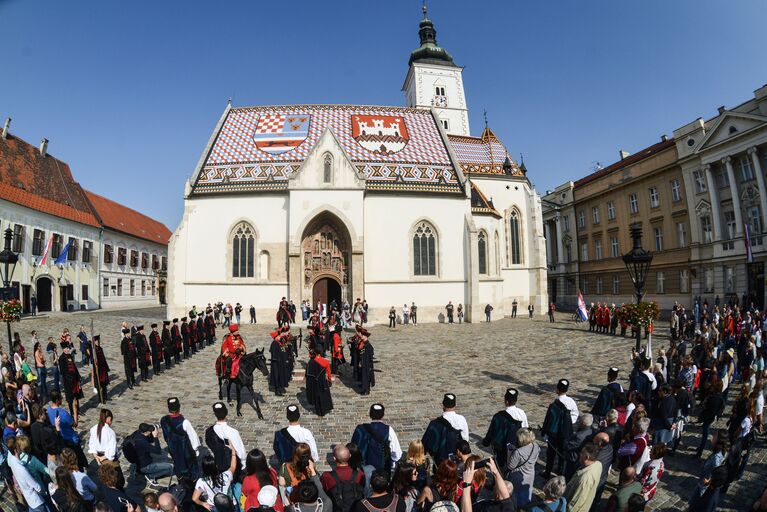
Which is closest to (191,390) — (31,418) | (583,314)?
(31,418)

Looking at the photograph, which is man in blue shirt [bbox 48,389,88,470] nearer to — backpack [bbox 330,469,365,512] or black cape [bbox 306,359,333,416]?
black cape [bbox 306,359,333,416]

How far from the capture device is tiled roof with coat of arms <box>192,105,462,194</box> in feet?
88.8

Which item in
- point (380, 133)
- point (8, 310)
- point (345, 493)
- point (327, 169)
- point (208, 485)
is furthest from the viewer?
point (380, 133)

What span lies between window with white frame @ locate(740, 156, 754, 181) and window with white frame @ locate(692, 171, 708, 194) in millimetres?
2396

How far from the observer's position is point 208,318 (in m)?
18.2

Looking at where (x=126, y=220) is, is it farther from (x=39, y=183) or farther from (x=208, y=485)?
(x=208, y=485)

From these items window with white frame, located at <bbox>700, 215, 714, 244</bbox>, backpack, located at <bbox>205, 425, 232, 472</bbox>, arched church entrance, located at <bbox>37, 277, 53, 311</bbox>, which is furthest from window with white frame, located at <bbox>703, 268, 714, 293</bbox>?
arched church entrance, located at <bbox>37, 277, 53, 311</bbox>

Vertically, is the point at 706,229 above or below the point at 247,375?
above

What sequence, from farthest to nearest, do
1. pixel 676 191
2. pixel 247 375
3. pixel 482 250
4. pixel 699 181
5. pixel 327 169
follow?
pixel 676 191 < pixel 482 250 < pixel 699 181 < pixel 327 169 < pixel 247 375

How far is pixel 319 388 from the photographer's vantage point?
8.90 metres

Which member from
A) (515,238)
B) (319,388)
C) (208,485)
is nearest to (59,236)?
(319,388)

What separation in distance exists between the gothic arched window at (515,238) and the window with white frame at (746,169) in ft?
47.4

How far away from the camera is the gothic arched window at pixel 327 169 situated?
25.5 meters

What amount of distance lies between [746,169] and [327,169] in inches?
1009
